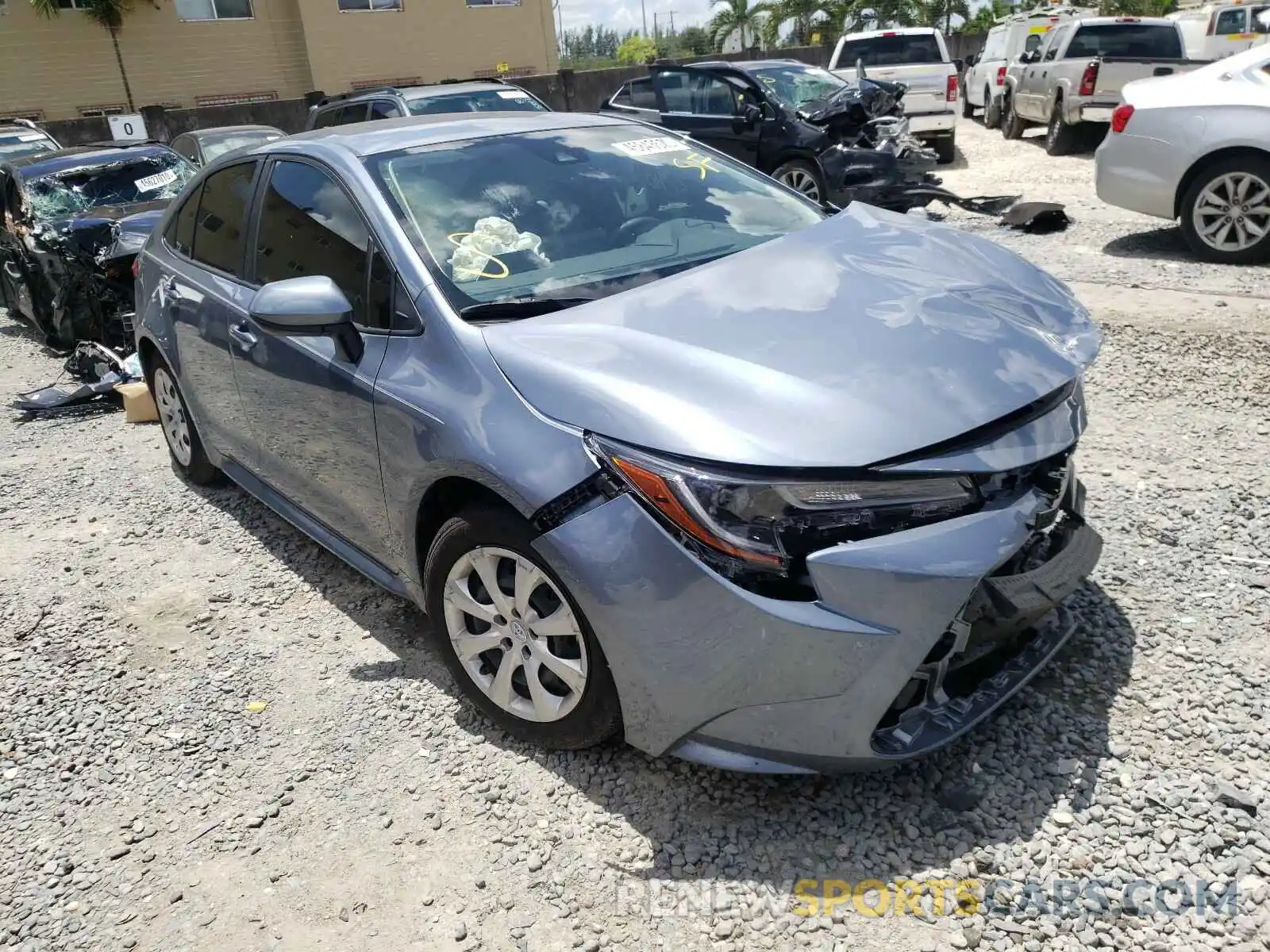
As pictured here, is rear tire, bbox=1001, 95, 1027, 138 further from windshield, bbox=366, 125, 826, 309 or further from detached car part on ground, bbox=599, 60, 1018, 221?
windshield, bbox=366, 125, 826, 309

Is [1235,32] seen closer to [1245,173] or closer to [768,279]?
[1245,173]

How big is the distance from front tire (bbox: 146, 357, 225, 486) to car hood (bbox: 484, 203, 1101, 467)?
274 centimetres

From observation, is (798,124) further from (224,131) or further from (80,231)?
(224,131)

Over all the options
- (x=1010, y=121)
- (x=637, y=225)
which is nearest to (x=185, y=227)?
(x=637, y=225)

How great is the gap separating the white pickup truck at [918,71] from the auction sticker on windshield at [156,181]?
860 cm

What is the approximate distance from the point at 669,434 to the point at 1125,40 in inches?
554

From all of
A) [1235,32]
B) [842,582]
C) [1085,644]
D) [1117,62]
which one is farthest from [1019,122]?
[842,582]

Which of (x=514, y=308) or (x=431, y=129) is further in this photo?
(x=431, y=129)

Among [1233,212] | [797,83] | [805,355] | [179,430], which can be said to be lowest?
[179,430]

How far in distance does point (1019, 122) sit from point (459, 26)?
20.2 m

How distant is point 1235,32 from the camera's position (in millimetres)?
17531

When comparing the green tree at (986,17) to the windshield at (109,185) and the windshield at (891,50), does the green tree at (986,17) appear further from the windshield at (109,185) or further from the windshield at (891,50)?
the windshield at (109,185)

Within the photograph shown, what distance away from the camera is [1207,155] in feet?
23.5

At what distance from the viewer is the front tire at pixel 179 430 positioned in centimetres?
484
